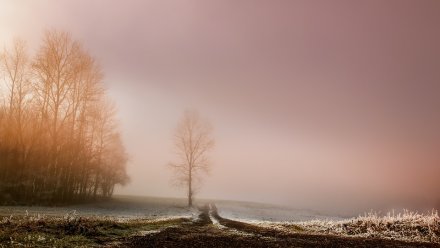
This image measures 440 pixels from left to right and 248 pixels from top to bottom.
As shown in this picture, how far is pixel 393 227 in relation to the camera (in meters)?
32.1

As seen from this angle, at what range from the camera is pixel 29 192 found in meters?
55.3

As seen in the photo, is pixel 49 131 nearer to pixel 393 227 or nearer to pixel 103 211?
pixel 103 211

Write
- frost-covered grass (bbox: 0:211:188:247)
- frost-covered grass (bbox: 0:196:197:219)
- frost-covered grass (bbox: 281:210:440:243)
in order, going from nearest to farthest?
frost-covered grass (bbox: 0:211:188:247) < frost-covered grass (bbox: 281:210:440:243) < frost-covered grass (bbox: 0:196:197:219)

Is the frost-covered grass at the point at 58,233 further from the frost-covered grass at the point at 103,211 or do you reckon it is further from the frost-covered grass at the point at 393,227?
the frost-covered grass at the point at 393,227

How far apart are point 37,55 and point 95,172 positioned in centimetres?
3252

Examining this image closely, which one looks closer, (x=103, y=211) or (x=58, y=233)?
(x=58, y=233)

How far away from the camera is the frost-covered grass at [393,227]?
94.5 ft

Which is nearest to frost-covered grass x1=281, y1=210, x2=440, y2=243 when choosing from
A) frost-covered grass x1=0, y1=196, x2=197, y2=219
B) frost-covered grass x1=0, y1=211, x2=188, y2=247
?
frost-covered grass x1=0, y1=211, x2=188, y2=247

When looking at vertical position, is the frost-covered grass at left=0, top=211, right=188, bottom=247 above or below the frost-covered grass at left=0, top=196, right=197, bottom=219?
below

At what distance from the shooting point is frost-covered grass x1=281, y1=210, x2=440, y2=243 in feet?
94.5

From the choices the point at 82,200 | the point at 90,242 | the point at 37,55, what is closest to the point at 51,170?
the point at 82,200

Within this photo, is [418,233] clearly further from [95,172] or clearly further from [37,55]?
[95,172]

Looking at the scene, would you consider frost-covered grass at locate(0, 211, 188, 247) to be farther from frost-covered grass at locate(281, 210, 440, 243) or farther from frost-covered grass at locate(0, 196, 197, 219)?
frost-covered grass at locate(281, 210, 440, 243)

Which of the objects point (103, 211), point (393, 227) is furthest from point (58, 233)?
point (103, 211)
